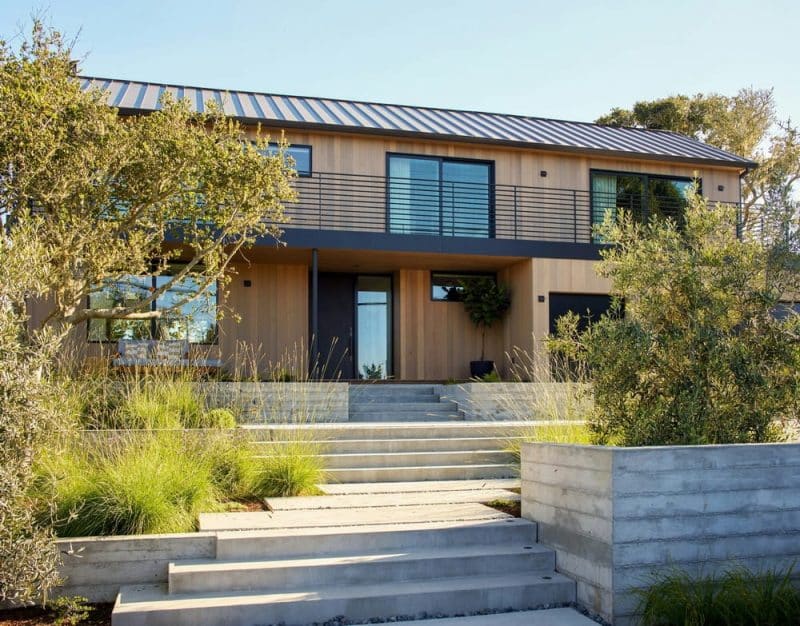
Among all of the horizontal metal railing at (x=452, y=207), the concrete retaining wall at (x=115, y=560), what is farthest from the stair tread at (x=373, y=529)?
the horizontal metal railing at (x=452, y=207)

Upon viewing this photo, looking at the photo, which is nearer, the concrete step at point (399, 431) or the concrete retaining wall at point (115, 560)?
the concrete retaining wall at point (115, 560)

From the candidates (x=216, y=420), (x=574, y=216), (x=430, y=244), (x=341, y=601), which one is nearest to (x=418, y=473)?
(x=216, y=420)

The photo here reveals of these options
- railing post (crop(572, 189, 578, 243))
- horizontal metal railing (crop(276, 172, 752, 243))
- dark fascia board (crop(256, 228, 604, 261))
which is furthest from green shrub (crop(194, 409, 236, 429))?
railing post (crop(572, 189, 578, 243))

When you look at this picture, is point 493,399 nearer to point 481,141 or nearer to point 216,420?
point 216,420

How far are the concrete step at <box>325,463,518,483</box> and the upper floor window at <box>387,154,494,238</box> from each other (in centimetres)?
720

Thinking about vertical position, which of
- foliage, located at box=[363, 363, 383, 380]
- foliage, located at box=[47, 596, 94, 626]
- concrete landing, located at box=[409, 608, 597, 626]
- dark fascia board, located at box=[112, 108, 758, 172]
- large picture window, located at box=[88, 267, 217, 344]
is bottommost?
concrete landing, located at box=[409, 608, 597, 626]

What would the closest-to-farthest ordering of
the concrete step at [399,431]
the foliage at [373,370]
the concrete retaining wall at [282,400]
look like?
the concrete step at [399,431] < the concrete retaining wall at [282,400] < the foliage at [373,370]

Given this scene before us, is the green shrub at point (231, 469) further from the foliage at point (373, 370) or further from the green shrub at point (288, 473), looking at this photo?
the foliage at point (373, 370)

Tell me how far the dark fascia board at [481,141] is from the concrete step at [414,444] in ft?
21.5

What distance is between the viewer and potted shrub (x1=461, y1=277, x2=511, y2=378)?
49.0 ft

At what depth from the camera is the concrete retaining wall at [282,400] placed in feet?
30.0

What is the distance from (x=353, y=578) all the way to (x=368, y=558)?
200mm

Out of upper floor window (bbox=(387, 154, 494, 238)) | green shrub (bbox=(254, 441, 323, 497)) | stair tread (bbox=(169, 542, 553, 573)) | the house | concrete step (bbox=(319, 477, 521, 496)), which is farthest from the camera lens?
upper floor window (bbox=(387, 154, 494, 238))

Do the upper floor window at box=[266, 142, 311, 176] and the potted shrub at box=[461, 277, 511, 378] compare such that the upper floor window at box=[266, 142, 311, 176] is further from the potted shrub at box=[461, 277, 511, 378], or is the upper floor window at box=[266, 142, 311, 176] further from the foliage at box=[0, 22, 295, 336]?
the foliage at box=[0, 22, 295, 336]
